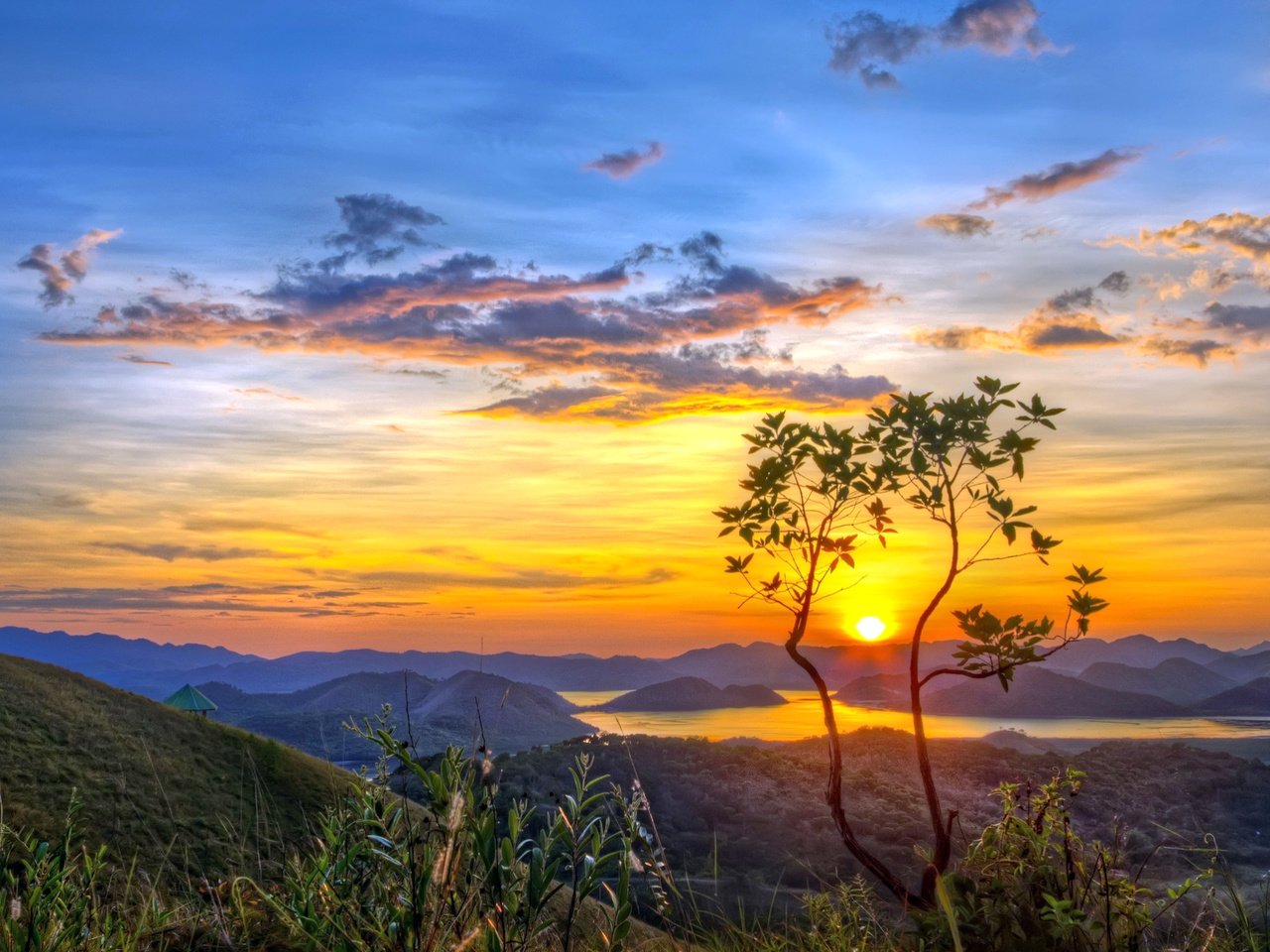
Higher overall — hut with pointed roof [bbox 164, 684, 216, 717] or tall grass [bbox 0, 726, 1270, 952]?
tall grass [bbox 0, 726, 1270, 952]

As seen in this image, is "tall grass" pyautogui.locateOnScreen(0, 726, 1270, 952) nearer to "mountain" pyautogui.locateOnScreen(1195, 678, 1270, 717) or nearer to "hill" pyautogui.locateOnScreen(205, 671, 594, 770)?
"hill" pyautogui.locateOnScreen(205, 671, 594, 770)

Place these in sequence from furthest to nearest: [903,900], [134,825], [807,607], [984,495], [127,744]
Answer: [127,744] → [134,825] → [807,607] → [984,495] → [903,900]

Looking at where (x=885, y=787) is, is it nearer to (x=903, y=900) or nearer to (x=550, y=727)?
(x=903, y=900)

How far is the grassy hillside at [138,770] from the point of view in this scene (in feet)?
83.3

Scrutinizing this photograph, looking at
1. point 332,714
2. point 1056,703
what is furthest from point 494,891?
point 1056,703

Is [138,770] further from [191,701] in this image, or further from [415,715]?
[415,715]

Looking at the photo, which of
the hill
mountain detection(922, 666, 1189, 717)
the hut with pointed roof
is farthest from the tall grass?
mountain detection(922, 666, 1189, 717)

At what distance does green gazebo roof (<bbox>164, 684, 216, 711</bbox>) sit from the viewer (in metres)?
39.2

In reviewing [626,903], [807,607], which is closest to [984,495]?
[807,607]

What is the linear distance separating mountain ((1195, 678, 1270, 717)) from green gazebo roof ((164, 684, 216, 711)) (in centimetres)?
9914

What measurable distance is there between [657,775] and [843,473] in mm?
34345

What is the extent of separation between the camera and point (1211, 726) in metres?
89.9

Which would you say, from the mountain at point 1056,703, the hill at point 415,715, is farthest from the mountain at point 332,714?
the mountain at point 1056,703

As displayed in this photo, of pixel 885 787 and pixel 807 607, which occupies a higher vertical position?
pixel 807 607
